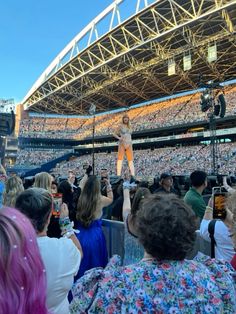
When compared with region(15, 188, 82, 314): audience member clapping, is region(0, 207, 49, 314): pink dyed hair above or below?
above

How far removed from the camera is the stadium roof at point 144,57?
2625 centimetres

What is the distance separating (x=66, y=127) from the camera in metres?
61.6

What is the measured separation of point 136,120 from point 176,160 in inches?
574

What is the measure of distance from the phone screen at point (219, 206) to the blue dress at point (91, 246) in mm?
→ 1435

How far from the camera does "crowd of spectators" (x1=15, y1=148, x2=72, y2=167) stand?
182 feet

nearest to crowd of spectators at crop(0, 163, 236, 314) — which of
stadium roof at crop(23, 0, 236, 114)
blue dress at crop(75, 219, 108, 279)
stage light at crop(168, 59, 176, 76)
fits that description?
blue dress at crop(75, 219, 108, 279)

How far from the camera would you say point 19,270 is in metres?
1.15

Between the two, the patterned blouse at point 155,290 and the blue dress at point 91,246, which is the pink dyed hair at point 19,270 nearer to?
the patterned blouse at point 155,290

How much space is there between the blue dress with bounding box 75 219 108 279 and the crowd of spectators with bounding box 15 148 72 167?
171 feet

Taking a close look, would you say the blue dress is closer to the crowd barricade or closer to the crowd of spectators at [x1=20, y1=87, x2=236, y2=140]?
the crowd barricade

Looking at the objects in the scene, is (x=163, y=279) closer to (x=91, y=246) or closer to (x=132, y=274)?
(x=132, y=274)

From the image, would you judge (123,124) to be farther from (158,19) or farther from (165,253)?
(158,19)

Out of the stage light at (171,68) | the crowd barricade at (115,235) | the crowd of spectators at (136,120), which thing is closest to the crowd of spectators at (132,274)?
the crowd barricade at (115,235)

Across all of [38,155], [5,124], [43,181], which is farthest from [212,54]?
[38,155]
